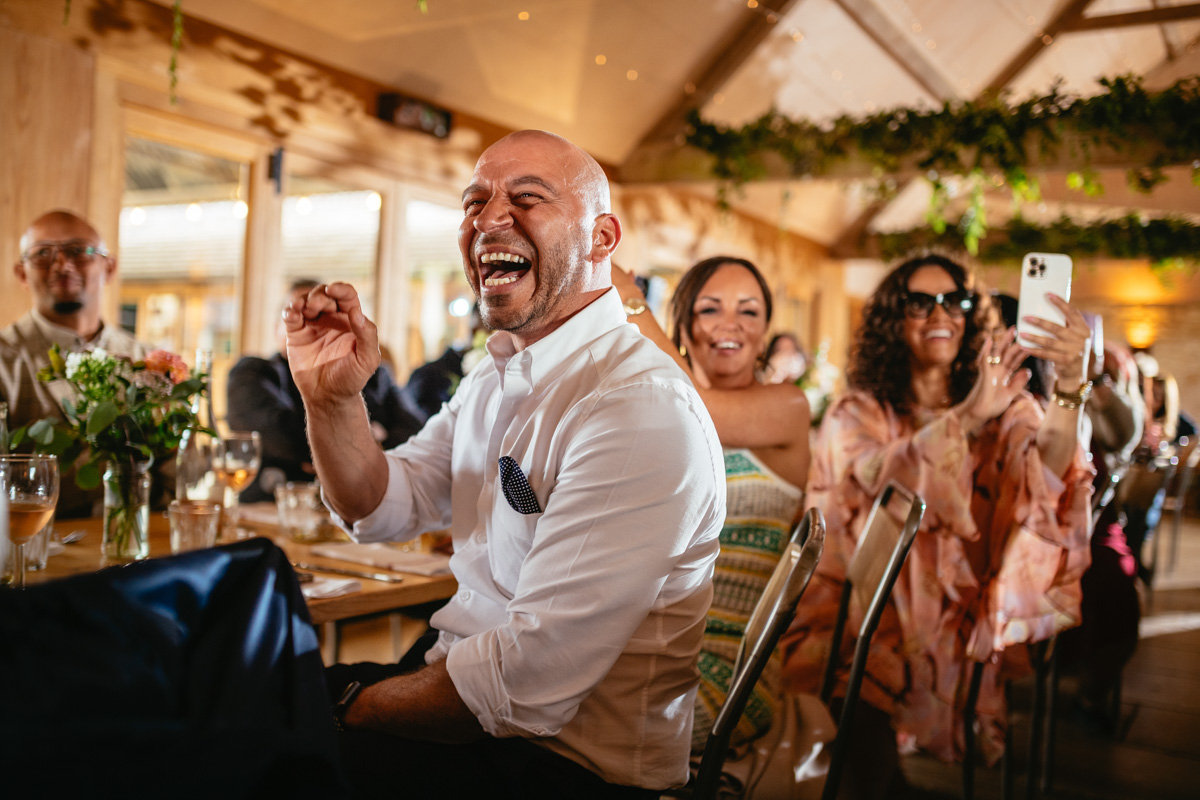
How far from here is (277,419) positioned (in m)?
3.41

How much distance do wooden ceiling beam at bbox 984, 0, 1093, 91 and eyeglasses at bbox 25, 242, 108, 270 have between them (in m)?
7.06

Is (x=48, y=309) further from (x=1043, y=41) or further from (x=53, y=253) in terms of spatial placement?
(x=1043, y=41)

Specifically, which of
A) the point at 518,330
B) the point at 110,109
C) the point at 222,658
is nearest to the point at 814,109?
the point at 110,109

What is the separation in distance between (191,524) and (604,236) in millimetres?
1029

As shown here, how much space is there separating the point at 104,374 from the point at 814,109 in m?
6.97

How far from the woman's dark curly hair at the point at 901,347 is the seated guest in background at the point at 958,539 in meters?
0.09

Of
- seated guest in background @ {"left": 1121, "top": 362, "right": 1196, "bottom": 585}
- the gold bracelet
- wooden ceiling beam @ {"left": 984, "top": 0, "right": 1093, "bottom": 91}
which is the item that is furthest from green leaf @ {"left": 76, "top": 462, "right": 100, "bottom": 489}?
wooden ceiling beam @ {"left": 984, "top": 0, "right": 1093, "bottom": 91}

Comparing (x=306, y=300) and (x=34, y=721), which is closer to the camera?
(x=34, y=721)

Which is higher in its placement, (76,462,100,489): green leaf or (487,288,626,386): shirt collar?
(487,288,626,386): shirt collar

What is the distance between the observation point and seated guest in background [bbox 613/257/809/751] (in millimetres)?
1846

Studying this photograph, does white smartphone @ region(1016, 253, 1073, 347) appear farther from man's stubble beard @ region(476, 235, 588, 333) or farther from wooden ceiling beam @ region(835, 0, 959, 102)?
wooden ceiling beam @ region(835, 0, 959, 102)

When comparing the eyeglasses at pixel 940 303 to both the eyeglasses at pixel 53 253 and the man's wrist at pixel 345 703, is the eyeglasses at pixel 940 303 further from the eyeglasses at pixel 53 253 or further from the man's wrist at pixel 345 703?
the eyeglasses at pixel 53 253

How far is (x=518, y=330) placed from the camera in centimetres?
147

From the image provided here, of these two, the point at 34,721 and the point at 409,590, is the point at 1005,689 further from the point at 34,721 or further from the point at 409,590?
the point at 34,721
